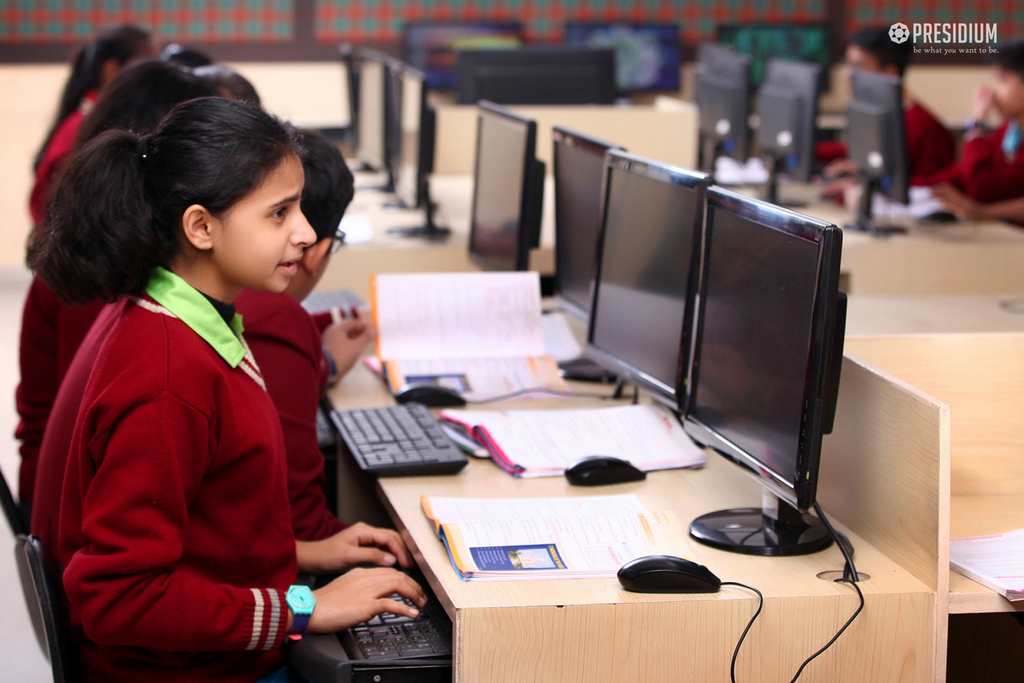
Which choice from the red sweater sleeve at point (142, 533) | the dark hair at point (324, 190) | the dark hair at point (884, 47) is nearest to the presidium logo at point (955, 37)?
the dark hair at point (884, 47)

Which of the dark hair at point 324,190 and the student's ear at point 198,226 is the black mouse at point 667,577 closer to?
the student's ear at point 198,226

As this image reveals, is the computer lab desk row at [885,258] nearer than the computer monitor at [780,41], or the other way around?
the computer lab desk row at [885,258]

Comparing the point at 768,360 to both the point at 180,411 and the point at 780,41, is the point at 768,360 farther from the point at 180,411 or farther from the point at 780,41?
the point at 780,41

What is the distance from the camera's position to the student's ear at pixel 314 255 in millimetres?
1789

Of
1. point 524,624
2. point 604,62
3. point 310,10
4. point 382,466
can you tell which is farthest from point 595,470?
point 310,10

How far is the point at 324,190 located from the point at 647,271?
0.52 meters

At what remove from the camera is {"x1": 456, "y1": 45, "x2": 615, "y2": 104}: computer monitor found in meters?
4.36

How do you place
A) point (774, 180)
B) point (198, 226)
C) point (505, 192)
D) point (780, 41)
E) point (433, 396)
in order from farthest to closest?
point (780, 41)
point (774, 180)
point (505, 192)
point (433, 396)
point (198, 226)

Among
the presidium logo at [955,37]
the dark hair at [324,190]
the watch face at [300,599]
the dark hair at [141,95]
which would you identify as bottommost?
the watch face at [300,599]

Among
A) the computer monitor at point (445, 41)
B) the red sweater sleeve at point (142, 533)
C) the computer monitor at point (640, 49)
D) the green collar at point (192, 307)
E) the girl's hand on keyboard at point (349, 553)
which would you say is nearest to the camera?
the red sweater sleeve at point (142, 533)

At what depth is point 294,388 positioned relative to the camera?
1700mm

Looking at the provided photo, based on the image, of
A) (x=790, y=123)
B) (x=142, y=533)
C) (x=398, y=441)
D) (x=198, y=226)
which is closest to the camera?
(x=142, y=533)

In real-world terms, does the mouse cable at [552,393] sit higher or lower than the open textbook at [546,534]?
lower

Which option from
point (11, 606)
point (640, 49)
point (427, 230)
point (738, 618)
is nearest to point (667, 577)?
point (738, 618)
